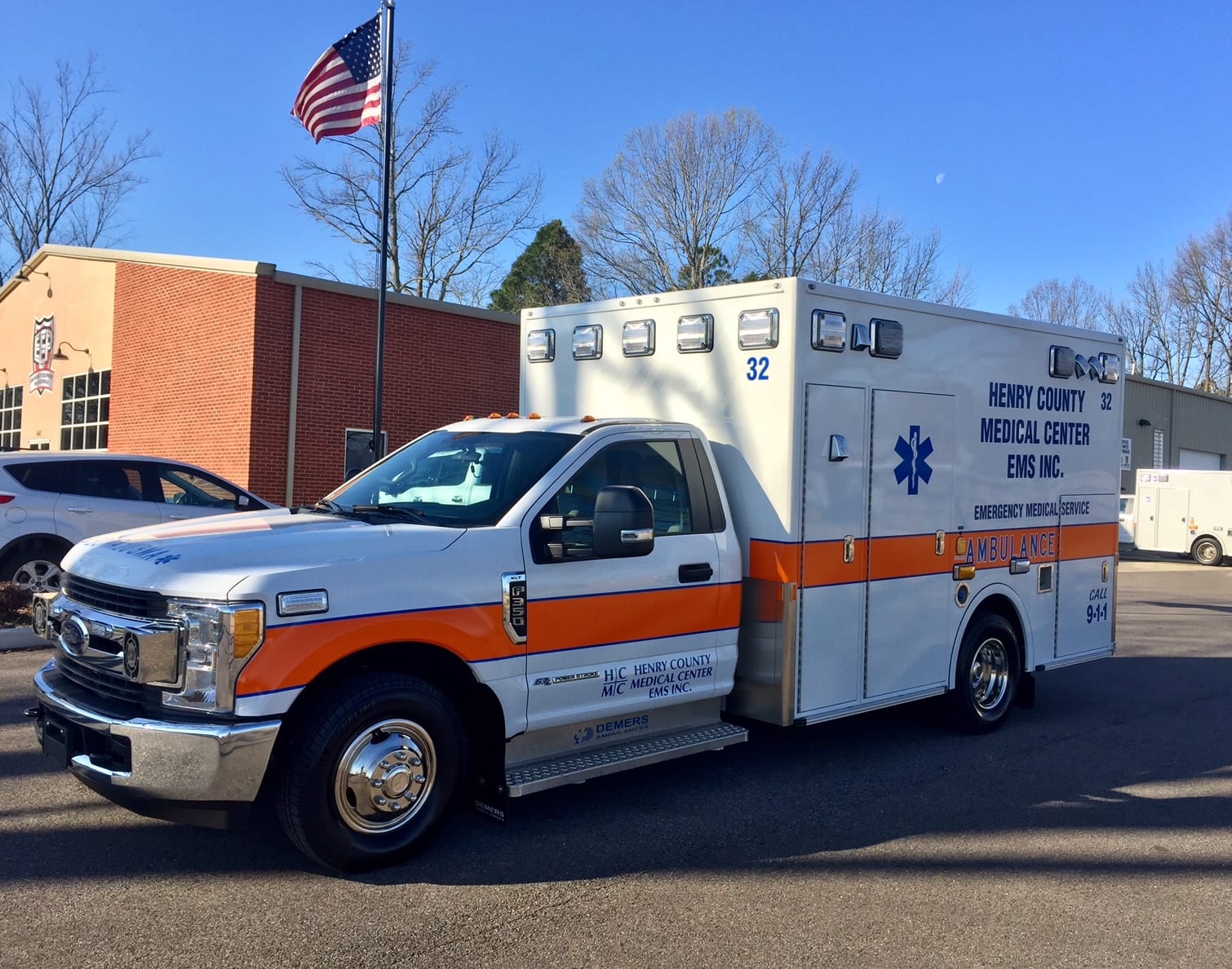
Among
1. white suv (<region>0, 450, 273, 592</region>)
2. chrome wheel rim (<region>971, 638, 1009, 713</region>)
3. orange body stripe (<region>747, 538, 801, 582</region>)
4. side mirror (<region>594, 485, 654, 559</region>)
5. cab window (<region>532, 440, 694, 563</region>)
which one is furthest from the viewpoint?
white suv (<region>0, 450, 273, 592</region>)

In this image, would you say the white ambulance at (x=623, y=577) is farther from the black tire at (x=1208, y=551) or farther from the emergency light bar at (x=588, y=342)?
the black tire at (x=1208, y=551)

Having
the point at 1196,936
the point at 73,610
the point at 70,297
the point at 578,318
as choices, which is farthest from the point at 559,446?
the point at 70,297

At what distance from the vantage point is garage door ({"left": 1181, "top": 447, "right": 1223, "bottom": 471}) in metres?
40.2

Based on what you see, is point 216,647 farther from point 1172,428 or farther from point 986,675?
point 1172,428

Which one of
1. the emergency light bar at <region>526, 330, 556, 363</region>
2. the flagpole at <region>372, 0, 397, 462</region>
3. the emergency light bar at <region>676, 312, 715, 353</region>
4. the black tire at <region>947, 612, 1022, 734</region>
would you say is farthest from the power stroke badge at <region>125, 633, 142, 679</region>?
the flagpole at <region>372, 0, 397, 462</region>

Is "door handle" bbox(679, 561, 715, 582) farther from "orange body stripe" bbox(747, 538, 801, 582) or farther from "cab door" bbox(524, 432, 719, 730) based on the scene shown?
"orange body stripe" bbox(747, 538, 801, 582)

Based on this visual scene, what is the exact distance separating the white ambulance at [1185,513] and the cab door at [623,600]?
84.7 feet

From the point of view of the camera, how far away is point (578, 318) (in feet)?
24.0

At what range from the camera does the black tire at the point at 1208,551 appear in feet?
90.4

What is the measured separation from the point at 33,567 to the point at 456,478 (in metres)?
6.92

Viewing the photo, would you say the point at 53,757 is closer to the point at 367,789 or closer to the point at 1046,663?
the point at 367,789

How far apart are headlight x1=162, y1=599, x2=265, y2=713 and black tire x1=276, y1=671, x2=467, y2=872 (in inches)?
15.4

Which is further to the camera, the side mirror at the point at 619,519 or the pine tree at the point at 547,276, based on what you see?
the pine tree at the point at 547,276

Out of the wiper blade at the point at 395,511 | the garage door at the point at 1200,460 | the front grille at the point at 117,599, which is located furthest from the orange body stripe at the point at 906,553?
the garage door at the point at 1200,460
